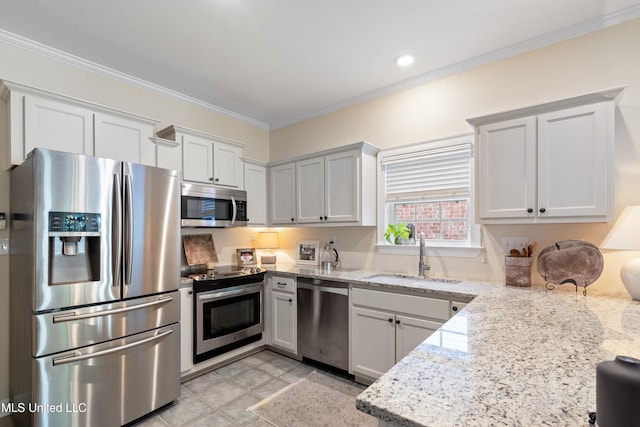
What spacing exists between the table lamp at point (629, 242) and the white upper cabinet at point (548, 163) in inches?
3.7

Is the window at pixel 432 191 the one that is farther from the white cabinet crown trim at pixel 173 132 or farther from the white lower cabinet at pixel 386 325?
the white cabinet crown trim at pixel 173 132

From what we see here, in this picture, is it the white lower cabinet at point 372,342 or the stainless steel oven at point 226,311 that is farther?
the stainless steel oven at point 226,311

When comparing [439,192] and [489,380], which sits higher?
[439,192]

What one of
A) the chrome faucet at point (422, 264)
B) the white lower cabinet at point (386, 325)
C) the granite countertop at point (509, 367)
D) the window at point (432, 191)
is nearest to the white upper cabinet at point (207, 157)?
the window at point (432, 191)

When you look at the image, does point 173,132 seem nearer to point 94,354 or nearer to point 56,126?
point 56,126

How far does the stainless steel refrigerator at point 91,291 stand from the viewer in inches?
71.9

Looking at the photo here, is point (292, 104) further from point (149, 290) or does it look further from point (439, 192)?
point (149, 290)

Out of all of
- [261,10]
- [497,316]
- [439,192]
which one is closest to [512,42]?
[439,192]

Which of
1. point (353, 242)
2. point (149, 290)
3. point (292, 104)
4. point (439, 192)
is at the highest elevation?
point (292, 104)

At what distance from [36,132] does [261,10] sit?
5.76ft

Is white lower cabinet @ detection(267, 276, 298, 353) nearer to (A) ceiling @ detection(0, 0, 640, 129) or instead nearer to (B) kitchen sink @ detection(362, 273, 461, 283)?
(B) kitchen sink @ detection(362, 273, 461, 283)

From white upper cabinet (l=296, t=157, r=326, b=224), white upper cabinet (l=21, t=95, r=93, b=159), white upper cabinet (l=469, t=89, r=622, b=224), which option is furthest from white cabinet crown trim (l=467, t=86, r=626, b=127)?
white upper cabinet (l=21, t=95, r=93, b=159)

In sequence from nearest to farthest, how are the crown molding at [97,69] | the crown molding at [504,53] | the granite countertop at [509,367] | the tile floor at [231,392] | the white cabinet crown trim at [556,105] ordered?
the granite countertop at [509,367] → the white cabinet crown trim at [556,105] → the crown molding at [504,53] → the tile floor at [231,392] → the crown molding at [97,69]

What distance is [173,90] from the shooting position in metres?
3.28
